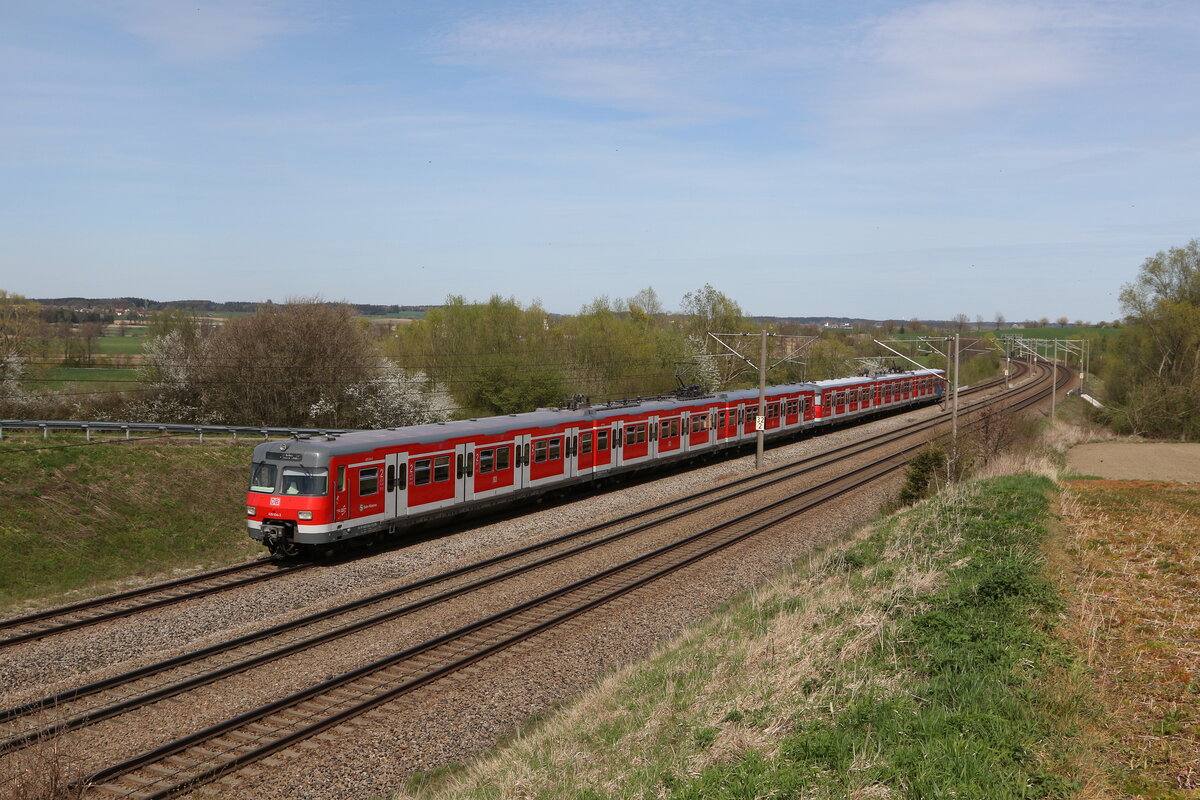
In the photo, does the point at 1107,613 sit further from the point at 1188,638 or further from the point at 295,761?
the point at 295,761

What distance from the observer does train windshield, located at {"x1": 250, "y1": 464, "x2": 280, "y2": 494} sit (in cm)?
2020

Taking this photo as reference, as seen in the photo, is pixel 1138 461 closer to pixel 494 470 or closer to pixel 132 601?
pixel 494 470

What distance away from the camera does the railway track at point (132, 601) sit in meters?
15.7

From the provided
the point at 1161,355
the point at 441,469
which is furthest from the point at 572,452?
the point at 1161,355

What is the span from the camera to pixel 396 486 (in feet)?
70.7

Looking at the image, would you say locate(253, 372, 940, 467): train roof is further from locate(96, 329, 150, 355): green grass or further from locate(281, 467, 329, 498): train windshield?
locate(96, 329, 150, 355): green grass

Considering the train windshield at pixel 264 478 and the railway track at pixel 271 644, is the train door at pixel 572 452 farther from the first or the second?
the train windshield at pixel 264 478

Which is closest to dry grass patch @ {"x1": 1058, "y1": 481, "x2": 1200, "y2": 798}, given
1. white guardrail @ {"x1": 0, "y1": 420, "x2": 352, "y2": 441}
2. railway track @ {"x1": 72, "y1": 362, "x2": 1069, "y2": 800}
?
railway track @ {"x1": 72, "y1": 362, "x2": 1069, "y2": 800}

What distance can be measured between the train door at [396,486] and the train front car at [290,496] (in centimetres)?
178

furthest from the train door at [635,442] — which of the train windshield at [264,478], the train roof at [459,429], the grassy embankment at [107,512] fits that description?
the train windshield at [264,478]

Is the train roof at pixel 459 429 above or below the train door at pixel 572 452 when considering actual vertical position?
A: above

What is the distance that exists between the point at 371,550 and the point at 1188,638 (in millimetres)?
17057

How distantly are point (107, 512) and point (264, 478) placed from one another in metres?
7.62

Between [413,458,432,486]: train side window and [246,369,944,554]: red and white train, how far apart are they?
1.2 inches
